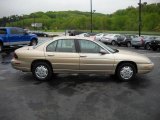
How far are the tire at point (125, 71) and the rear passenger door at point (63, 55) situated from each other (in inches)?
53.8

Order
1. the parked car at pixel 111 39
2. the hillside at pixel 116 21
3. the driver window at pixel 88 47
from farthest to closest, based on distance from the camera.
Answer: the hillside at pixel 116 21
the parked car at pixel 111 39
the driver window at pixel 88 47

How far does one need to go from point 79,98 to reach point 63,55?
2.39 metres

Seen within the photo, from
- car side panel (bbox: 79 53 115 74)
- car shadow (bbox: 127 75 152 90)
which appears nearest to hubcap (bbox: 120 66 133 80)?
car shadow (bbox: 127 75 152 90)

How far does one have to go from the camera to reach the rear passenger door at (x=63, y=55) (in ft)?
31.0

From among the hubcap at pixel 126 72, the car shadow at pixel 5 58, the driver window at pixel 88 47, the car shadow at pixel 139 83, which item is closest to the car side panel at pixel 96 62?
the driver window at pixel 88 47

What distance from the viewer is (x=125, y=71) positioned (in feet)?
31.4

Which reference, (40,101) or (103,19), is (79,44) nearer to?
(40,101)

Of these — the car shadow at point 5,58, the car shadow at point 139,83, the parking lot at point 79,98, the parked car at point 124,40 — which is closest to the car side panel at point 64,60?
the parking lot at point 79,98

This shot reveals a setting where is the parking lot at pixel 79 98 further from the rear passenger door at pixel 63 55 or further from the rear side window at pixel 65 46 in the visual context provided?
the rear side window at pixel 65 46

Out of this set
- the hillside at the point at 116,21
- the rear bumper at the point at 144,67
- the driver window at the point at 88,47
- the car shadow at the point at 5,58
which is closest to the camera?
the driver window at the point at 88,47

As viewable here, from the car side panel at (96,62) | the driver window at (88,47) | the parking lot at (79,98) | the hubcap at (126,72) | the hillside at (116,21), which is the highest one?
the hillside at (116,21)

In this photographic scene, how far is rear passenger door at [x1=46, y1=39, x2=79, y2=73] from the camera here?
9.45m

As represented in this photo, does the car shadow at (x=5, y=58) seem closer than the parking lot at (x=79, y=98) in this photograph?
No

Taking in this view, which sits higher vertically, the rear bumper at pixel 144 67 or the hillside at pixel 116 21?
the hillside at pixel 116 21
